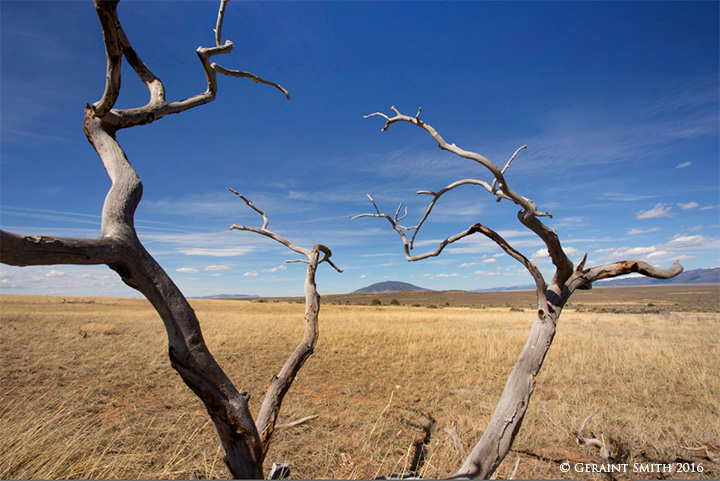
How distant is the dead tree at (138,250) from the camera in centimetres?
158

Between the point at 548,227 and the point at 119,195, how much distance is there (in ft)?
10.2

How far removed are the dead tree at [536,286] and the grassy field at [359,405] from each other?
1540 millimetres

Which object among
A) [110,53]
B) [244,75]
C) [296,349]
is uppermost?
[244,75]

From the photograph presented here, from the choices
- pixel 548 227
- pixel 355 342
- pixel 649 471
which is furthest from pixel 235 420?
pixel 355 342

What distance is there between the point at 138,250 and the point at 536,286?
9.49 ft

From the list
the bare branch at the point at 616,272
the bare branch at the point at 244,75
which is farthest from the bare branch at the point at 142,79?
the bare branch at the point at 616,272

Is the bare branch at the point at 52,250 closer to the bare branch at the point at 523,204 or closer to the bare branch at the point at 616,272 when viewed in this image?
the bare branch at the point at 523,204

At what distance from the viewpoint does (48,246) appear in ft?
4.85

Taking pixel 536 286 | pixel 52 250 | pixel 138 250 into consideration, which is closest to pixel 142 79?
pixel 138 250

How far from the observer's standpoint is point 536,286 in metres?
2.80

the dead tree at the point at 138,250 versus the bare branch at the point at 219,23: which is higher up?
the bare branch at the point at 219,23

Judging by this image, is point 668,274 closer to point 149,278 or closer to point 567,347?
point 149,278

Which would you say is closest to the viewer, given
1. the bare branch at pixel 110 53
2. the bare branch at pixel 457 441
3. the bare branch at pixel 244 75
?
the bare branch at pixel 110 53

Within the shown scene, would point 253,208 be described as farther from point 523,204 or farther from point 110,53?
point 523,204
